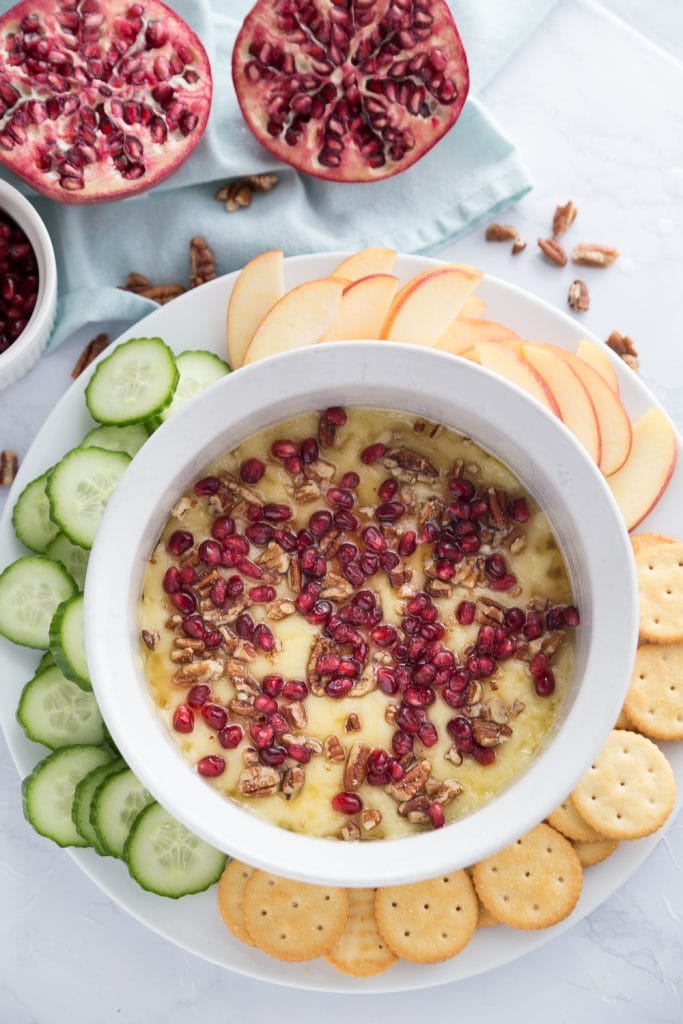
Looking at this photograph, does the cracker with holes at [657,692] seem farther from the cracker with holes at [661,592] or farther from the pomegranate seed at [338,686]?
the pomegranate seed at [338,686]

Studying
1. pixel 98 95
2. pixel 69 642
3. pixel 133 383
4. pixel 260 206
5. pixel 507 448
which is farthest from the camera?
pixel 260 206

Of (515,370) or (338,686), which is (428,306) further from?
(338,686)

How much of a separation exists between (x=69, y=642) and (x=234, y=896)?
0.66 metres

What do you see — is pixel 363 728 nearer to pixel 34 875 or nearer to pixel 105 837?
pixel 105 837

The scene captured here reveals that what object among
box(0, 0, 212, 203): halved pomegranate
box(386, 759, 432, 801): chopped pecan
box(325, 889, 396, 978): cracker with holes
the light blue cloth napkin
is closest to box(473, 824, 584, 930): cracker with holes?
box(325, 889, 396, 978): cracker with holes

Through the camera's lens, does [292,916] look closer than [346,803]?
No

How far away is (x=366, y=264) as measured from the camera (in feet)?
7.34

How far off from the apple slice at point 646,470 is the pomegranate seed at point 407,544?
475 millimetres

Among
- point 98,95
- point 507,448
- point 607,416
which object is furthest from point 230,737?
point 98,95

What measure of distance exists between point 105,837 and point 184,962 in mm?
545

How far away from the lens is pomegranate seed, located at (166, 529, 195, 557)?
2.03 meters

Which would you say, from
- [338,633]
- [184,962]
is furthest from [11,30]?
[184,962]

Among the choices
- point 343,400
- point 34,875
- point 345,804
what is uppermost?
point 343,400

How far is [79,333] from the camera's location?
256cm
